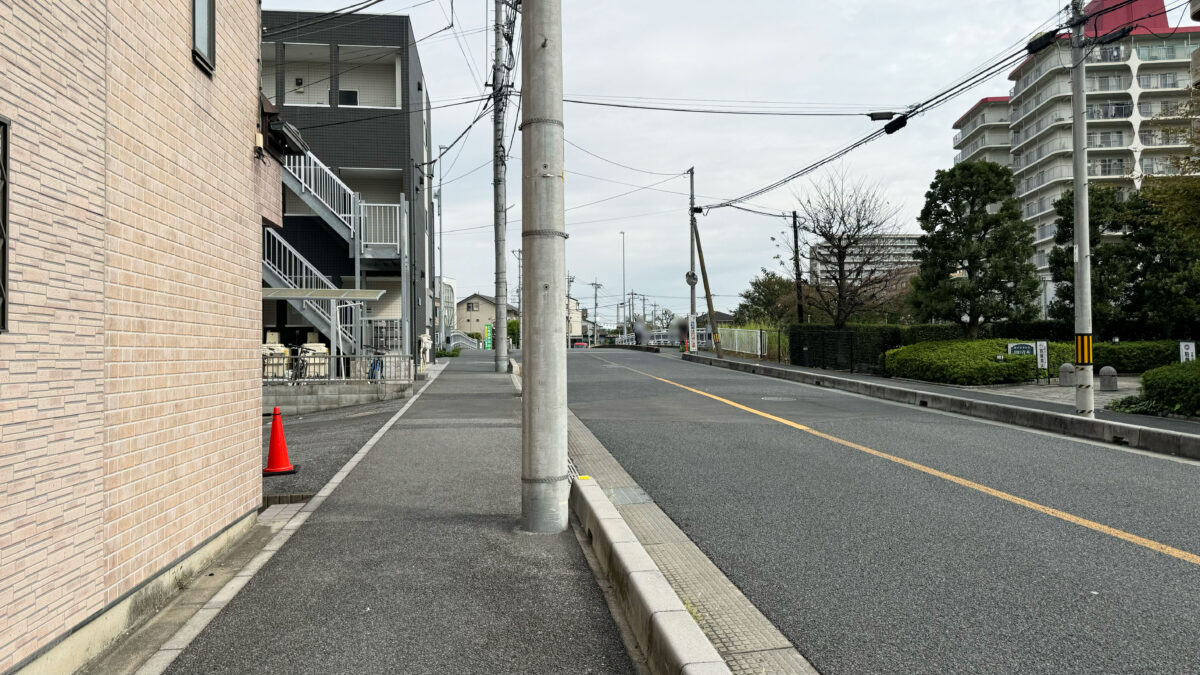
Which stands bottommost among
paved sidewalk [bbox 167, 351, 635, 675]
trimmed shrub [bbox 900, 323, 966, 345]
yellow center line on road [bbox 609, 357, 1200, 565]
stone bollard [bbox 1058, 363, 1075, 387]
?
paved sidewalk [bbox 167, 351, 635, 675]

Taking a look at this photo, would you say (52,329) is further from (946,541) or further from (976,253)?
(976,253)

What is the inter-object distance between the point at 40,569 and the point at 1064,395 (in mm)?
18570

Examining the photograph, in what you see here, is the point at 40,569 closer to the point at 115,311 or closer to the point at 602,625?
the point at 115,311

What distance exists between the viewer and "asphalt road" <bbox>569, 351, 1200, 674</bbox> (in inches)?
137

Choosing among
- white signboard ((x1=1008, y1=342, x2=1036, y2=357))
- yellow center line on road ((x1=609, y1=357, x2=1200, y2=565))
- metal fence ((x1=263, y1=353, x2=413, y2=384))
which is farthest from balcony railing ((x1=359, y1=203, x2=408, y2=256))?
white signboard ((x1=1008, y1=342, x2=1036, y2=357))

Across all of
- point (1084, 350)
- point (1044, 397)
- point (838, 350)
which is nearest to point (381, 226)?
point (838, 350)

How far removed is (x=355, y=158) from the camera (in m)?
25.4

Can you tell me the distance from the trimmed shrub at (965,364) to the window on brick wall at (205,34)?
1906 cm

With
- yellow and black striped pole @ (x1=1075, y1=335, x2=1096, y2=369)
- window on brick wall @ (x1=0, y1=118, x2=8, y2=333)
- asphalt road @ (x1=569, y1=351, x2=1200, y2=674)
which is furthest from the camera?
yellow and black striped pole @ (x1=1075, y1=335, x2=1096, y2=369)

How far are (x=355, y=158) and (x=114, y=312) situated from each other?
2337 centimetres

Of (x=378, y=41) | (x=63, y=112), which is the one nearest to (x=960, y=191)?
(x=378, y=41)

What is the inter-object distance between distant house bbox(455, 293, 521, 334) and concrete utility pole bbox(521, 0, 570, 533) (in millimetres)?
96922

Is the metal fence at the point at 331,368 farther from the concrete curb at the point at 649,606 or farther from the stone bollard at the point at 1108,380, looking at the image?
the stone bollard at the point at 1108,380

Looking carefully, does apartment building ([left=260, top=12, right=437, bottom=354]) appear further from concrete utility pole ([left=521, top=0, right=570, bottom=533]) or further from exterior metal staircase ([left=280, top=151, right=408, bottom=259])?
concrete utility pole ([left=521, top=0, right=570, bottom=533])
